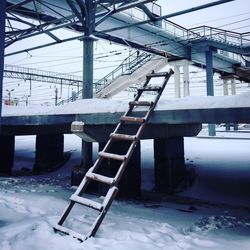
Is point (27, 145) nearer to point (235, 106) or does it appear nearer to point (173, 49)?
point (173, 49)

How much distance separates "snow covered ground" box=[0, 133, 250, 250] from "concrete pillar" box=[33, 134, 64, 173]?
1.13 meters

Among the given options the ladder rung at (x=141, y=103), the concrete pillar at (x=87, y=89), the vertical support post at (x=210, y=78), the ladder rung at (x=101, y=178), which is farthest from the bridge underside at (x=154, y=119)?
the vertical support post at (x=210, y=78)

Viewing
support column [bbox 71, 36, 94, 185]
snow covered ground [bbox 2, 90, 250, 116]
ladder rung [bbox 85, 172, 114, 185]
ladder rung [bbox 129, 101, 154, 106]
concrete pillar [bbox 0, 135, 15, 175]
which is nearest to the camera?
ladder rung [bbox 85, 172, 114, 185]

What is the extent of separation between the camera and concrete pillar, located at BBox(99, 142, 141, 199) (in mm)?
7812

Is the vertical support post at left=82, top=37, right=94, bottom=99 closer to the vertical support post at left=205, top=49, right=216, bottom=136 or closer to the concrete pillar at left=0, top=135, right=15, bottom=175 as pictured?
the concrete pillar at left=0, top=135, right=15, bottom=175

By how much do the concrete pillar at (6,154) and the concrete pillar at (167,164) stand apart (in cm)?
681

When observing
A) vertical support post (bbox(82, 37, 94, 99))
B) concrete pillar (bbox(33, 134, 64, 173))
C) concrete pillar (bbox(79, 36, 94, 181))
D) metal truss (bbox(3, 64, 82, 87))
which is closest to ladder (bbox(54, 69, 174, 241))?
concrete pillar (bbox(79, 36, 94, 181))

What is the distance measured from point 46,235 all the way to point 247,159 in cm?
889

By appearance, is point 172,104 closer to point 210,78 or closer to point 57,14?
point 57,14

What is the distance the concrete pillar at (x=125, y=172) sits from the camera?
7.81m

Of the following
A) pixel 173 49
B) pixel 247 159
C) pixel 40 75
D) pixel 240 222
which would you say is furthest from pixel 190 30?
pixel 40 75

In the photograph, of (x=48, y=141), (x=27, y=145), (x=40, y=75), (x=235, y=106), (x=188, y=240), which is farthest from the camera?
(x=40, y=75)

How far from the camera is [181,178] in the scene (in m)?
10.0

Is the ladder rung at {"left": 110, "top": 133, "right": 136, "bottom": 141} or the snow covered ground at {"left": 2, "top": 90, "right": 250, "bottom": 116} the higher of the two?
the snow covered ground at {"left": 2, "top": 90, "right": 250, "bottom": 116}
